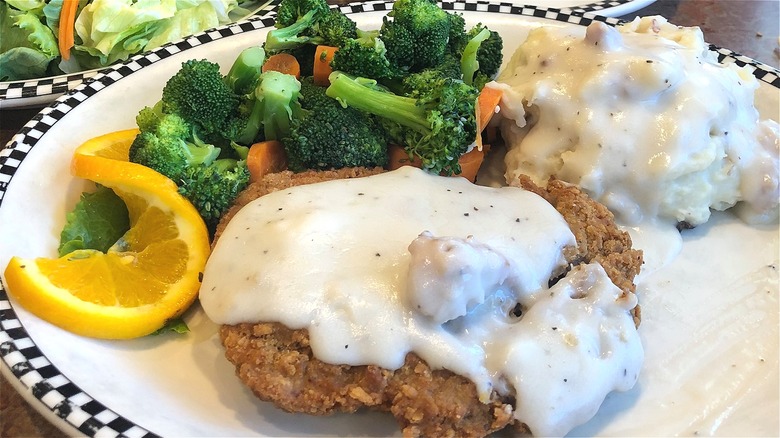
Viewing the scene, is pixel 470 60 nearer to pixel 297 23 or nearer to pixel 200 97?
pixel 297 23

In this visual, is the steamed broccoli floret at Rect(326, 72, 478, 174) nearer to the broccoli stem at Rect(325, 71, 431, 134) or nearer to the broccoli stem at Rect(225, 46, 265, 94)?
the broccoli stem at Rect(325, 71, 431, 134)

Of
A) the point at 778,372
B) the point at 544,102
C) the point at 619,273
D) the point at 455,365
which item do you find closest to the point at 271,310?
the point at 455,365

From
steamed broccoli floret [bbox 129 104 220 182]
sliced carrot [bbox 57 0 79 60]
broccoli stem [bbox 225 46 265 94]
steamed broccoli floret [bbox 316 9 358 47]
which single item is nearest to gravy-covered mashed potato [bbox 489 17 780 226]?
steamed broccoli floret [bbox 316 9 358 47]

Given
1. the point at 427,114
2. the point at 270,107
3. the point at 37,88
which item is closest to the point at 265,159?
the point at 270,107

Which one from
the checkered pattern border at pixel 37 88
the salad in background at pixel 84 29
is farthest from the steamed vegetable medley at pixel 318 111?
the salad in background at pixel 84 29

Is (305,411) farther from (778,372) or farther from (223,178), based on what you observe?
(778,372)

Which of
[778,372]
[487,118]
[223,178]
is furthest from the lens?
[487,118]

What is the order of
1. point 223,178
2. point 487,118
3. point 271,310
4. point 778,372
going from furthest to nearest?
point 487,118, point 223,178, point 778,372, point 271,310
